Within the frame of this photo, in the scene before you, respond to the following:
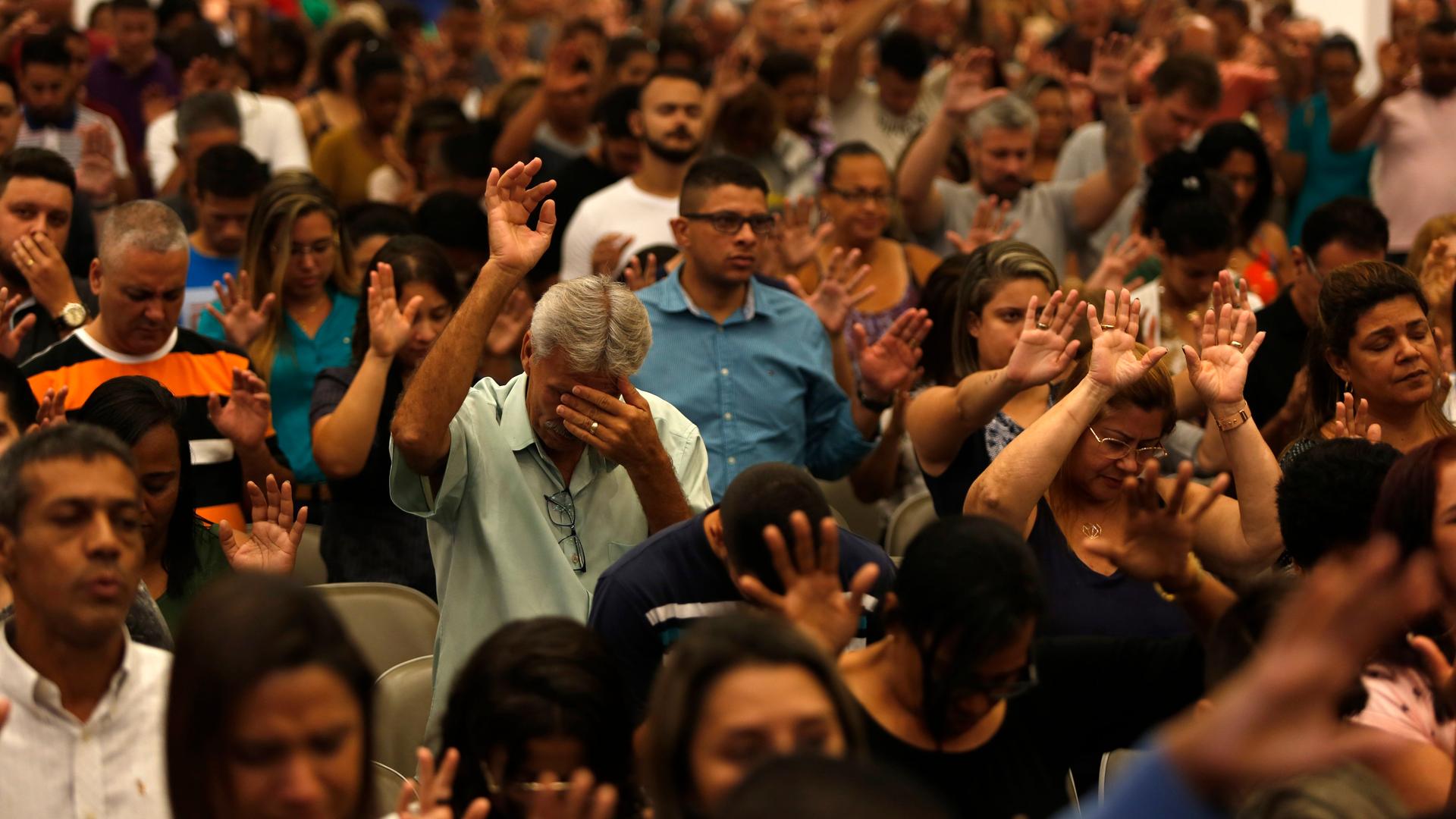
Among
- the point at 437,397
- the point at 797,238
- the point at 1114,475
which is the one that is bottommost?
the point at 797,238

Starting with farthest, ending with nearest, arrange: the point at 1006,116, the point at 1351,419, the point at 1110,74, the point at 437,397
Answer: the point at 1110,74 → the point at 1006,116 → the point at 1351,419 → the point at 437,397

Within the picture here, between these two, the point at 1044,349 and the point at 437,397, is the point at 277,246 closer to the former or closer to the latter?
the point at 437,397

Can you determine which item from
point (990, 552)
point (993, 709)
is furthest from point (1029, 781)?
point (990, 552)

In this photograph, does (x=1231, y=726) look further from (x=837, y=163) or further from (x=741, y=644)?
(x=837, y=163)

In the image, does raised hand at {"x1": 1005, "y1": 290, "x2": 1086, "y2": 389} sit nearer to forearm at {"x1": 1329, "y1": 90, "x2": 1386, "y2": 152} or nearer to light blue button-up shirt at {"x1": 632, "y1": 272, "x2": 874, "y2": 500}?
light blue button-up shirt at {"x1": 632, "y1": 272, "x2": 874, "y2": 500}

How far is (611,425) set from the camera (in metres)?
3.30

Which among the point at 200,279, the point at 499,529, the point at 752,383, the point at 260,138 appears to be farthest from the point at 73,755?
the point at 260,138

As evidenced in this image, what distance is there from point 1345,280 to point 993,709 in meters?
1.85

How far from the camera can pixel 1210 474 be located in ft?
15.5

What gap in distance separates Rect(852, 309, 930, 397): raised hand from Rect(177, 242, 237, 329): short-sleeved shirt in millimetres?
→ 2166

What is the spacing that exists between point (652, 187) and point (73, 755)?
3.88 meters

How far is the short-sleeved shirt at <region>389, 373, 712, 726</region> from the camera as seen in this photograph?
3.34 m

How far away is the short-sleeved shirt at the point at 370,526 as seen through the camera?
4.30m

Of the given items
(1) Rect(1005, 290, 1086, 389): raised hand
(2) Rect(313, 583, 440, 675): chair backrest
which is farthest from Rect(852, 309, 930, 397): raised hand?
(2) Rect(313, 583, 440, 675): chair backrest
